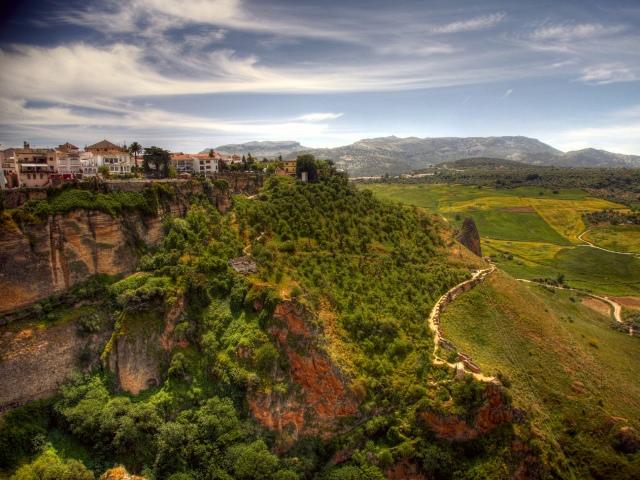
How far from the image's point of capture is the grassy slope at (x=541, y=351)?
144 ft

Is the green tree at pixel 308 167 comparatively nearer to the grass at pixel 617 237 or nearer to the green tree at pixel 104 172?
the green tree at pixel 104 172

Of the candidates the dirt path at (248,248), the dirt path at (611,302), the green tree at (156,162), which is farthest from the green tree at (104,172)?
the dirt path at (611,302)

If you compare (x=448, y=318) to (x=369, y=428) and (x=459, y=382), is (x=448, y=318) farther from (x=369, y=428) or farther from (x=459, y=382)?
(x=369, y=428)

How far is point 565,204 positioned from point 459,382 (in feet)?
447

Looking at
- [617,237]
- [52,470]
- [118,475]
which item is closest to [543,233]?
[617,237]

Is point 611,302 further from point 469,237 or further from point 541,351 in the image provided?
point 541,351

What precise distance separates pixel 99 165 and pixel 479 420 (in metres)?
67.7

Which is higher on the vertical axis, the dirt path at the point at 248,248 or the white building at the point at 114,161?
the white building at the point at 114,161

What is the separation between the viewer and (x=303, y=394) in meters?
42.0

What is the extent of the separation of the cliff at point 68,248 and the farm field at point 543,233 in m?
81.1

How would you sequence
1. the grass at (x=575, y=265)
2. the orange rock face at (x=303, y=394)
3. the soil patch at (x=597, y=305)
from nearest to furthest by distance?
the orange rock face at (x=303, y=394)
the soil patch at (x=597, y=305)
the grass at (x=575, y=265)

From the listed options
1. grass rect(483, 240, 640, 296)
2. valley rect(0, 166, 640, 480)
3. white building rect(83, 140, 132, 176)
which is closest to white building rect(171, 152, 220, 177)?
white building rect(83, 140, 132, 176)

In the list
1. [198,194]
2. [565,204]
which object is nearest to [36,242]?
[198,194]

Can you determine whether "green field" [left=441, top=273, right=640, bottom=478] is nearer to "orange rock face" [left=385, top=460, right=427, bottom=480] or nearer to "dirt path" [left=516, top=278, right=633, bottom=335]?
"orange rock face" [left=385, top=460, right=427, bottom=480]
